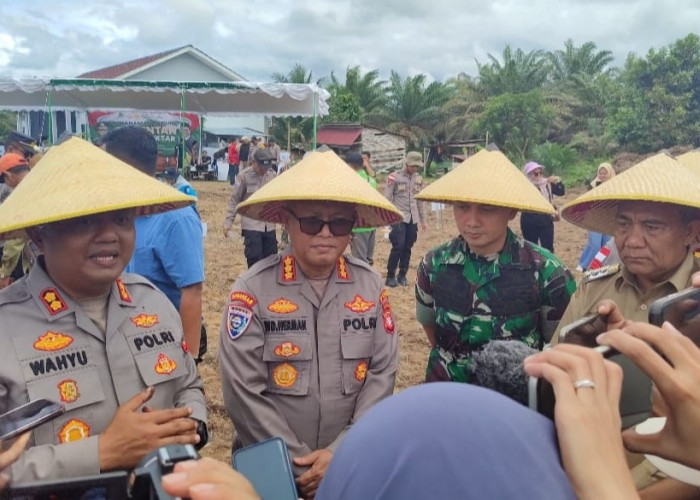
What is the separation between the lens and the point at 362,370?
7.52ft

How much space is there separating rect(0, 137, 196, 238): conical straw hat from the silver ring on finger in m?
1.38

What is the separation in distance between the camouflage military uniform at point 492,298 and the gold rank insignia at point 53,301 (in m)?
1.59

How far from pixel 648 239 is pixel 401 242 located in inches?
234

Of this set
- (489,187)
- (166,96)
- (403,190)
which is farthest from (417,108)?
(489,187)

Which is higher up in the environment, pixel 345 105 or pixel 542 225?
pixel 345 105

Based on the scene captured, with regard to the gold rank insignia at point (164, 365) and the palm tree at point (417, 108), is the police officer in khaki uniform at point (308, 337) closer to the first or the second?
the gold rank insignia at point (164, 365)

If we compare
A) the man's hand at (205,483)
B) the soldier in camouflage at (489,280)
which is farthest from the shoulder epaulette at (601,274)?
the man's hand at (205,483)

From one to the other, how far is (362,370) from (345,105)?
28.9m

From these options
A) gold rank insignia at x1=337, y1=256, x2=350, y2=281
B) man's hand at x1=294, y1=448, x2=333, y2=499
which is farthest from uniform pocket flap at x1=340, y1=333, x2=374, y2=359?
man's hand at x1=294, y1=448, x2=333, y2=499

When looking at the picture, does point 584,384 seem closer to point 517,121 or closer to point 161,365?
point 161,365

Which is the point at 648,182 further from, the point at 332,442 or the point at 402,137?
the point at 402,137

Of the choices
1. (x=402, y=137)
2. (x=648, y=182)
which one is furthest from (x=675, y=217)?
(x=402, y=137)

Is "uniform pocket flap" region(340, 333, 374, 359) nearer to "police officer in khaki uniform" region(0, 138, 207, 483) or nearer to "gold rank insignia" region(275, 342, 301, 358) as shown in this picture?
"gold rank insignia" region(275, 342, 301, 358)

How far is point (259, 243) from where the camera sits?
6.74 metres
